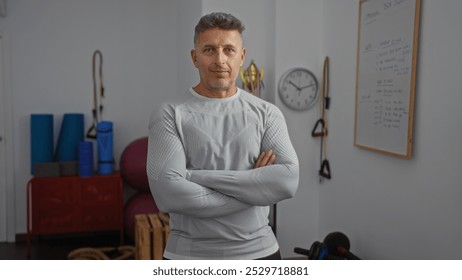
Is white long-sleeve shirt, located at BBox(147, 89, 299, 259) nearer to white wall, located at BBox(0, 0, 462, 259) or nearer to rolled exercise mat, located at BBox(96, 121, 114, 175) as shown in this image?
white wall, located at BBox(0, 0, 462, 259)

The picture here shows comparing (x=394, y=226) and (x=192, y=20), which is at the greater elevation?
(x=192, y=20)

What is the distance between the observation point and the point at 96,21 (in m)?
3.70

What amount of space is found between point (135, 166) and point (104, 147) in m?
0.31

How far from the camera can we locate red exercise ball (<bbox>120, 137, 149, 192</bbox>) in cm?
339

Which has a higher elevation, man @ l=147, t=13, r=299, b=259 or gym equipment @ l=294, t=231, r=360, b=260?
man @ l=147, t=13, r=299, b=259

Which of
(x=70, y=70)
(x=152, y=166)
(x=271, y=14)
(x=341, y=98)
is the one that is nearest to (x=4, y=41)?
(x=70, y=70)

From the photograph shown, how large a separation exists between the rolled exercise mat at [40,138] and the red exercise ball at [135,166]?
0.62 meters

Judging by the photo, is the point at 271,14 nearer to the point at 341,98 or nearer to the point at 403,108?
the point at 341,98

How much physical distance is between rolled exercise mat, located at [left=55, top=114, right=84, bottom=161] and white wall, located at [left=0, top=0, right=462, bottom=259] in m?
0.23

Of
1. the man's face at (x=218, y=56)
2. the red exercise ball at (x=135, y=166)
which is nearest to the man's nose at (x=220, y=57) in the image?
the man's face at (x=218, y=56)

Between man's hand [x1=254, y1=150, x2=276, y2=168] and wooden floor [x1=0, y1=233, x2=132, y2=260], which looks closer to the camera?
man's hand [x1=254, y1=150, x2=276, y2=168]

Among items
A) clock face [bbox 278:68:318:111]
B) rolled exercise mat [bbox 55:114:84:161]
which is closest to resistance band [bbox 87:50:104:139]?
rolled exercise mat [bbox 55:114:84:161]
